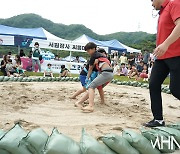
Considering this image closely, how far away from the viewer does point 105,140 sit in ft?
6.49

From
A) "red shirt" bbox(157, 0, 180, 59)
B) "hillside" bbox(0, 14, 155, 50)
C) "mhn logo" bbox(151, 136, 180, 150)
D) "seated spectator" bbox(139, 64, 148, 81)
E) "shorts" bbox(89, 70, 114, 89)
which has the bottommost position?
"seated spectator" bbox(139, 64, 148, 81)

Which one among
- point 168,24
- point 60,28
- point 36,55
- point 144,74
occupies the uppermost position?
point 60,28

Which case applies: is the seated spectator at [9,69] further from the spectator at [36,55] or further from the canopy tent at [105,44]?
the canopy tent at [105,44]

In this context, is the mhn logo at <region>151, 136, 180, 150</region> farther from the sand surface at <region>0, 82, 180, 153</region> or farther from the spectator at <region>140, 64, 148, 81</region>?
the spectator at <region>140, 64, 148, 81</region>

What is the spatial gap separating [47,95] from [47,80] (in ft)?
8.90

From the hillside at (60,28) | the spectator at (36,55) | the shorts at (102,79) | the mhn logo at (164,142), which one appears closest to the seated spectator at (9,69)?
the spectator at (36,55)


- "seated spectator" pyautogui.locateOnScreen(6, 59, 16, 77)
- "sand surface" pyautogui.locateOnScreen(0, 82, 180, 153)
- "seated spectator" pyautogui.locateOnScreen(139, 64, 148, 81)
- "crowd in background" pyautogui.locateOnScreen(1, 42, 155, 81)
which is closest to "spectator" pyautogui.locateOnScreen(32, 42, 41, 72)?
"crowd in background" pyautogui.locateOnScreen(1, 42, 155, 81)

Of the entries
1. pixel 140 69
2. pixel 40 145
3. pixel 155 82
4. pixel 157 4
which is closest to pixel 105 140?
pixel 40 145

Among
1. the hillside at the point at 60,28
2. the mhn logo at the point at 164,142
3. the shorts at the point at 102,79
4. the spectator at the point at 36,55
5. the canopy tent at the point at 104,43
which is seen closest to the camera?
the mhn logo at the point at 164,142

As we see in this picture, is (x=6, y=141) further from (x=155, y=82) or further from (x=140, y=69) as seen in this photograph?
(x=140, y=69)

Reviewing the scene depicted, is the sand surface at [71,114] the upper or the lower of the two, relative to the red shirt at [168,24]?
lower

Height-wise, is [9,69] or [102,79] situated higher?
[102,79]

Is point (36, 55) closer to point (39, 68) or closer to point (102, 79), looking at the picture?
point (39, 68)

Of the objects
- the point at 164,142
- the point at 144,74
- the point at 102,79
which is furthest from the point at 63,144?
the point at 144,74
